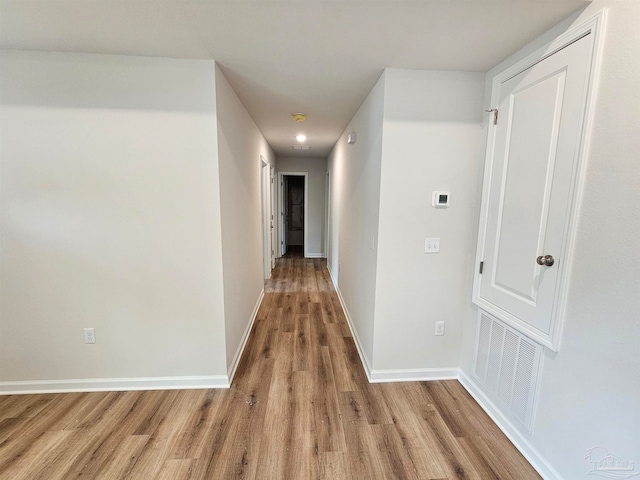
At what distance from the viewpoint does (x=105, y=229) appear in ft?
6.03

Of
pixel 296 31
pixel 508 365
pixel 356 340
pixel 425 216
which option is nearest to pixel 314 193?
pixel 356 340

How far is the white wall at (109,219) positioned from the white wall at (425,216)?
1.24 m

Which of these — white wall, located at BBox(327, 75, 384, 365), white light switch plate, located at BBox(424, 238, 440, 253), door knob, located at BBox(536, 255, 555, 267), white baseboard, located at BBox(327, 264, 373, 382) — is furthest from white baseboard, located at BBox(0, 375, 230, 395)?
door knob, located at BBox(536, 255, 555, 267)

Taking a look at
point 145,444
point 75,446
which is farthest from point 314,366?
point 75,446

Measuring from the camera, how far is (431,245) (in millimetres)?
2004

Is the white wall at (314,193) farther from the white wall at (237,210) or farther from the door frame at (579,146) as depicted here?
the door frame at (579,146)

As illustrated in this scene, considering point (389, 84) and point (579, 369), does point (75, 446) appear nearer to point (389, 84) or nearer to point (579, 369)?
point (579, 369)

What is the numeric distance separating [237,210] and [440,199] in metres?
1.68

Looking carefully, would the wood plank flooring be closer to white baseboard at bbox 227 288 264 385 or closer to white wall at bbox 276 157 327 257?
white baseboard at bbox 227 288 264 385

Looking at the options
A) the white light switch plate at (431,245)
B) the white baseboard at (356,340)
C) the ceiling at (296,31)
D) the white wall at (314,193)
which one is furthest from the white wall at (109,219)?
the white wall at (314,193)

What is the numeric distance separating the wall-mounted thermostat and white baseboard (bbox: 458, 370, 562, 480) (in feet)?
4.41

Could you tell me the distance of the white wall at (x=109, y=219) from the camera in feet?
5.64
